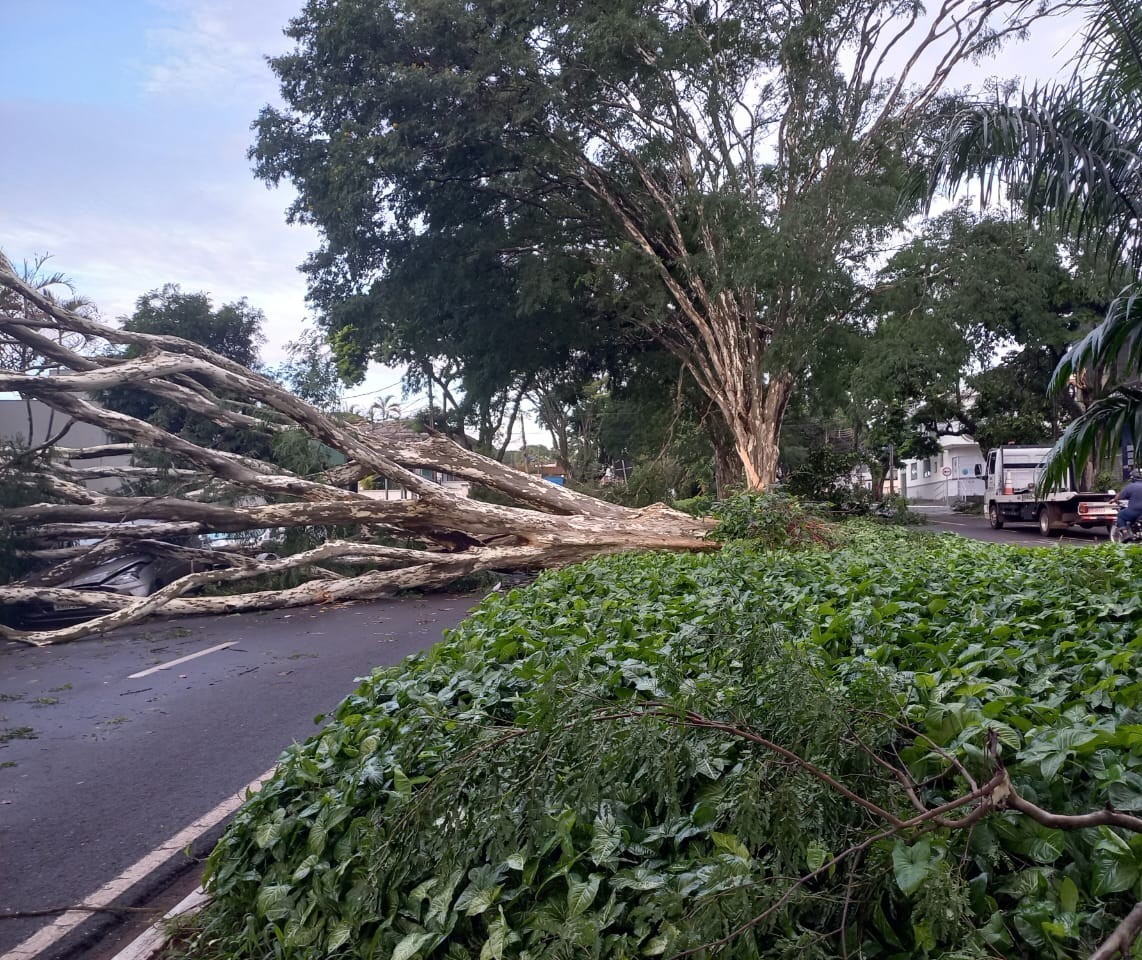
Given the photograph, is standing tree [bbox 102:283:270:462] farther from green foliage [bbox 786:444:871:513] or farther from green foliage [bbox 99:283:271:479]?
green foliage [bbox 786:444:871:513]

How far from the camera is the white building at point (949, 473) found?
2005 inches

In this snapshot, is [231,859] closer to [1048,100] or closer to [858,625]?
[858,625]

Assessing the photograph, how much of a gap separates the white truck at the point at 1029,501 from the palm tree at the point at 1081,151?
14.6m

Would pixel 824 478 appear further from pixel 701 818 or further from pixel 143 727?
pixel 701 818

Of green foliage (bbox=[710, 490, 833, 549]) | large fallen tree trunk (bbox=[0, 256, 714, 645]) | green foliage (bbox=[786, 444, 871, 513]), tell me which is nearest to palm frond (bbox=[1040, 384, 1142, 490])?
green foliage (bbox=[710, 490, 833, 549])

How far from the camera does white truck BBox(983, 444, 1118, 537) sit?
818 inches

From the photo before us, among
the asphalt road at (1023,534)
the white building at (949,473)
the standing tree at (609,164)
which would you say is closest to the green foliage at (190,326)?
the standing tree at (609,164)

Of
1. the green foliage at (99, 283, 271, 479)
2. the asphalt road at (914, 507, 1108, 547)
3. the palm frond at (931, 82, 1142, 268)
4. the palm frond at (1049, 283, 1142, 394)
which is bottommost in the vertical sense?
the asphalt road at (914, 507, 1108, 547)

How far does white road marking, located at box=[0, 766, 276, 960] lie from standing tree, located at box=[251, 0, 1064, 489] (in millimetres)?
13014

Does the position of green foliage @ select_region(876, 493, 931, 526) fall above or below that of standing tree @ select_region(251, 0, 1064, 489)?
below

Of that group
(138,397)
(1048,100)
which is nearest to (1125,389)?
(1048,100)

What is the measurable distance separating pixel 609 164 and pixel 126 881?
17.7m

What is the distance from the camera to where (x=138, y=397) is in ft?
79.3

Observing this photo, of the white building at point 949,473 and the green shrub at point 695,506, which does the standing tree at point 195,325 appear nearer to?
the green shrub at point 695,506
